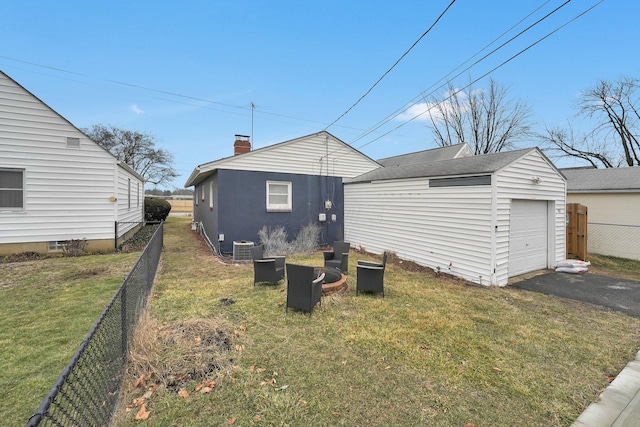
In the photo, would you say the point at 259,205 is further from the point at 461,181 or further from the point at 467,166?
the point at 467,166

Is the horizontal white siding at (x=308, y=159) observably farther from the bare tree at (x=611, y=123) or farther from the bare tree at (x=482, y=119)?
the bare tree at (x=611, y=123)

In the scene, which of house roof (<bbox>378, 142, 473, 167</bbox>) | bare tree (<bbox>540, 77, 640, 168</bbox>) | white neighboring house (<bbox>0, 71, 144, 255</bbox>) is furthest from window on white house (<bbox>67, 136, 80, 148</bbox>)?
bare tree (<bbox>540, 77, 640, 168</bbox>)

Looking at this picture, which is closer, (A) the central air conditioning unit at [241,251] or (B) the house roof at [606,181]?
(A) the central air conditioning unit at [241,251]

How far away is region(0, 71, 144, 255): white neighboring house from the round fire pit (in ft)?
26.2

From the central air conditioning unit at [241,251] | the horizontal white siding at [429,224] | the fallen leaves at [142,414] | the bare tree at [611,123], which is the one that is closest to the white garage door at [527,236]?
the horizontal white siding at [429,224]

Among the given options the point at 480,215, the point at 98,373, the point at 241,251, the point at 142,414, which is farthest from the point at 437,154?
the point at 98,373

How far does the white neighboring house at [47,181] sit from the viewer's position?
823 cm

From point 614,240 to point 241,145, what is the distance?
54.3ft

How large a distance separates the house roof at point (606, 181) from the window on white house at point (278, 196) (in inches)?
531

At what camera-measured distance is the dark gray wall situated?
10266mm

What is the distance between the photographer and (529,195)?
7.85 m

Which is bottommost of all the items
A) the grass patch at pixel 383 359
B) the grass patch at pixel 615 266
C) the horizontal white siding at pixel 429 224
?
the grass patch at pixel 615 266

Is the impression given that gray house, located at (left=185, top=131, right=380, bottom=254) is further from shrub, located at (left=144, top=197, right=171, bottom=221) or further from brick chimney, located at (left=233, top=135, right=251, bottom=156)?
shrub, located at (left=144, top=197, right=171, bottom=221)

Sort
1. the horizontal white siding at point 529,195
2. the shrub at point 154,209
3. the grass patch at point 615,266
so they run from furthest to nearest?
the shrub at point 154,209 < the grass patch at point 615,266 < the horizontal white siding at point 529,195
